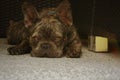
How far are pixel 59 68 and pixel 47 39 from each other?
38 cm

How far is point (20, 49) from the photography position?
2076 millimetres

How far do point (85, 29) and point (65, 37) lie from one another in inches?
20.3

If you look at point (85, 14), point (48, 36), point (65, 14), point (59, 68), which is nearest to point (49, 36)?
point (48, 36)

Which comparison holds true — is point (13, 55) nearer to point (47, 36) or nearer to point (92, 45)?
point (47, 36)

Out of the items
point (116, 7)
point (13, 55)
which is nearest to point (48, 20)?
point (13, 55)

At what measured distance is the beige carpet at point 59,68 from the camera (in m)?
1.43

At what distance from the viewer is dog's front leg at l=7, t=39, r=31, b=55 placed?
2.02 metres

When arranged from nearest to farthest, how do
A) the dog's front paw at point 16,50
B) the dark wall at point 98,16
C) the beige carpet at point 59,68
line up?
1. the beige carpet at point 59,68
2. the dark wall at point 98,16
3. the dog's front paw at point 16,50

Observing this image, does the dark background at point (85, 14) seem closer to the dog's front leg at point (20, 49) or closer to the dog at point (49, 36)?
the dog at point (49, 36)

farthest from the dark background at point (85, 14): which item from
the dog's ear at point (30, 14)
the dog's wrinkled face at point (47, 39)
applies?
the dog's ear at point (30, 14)

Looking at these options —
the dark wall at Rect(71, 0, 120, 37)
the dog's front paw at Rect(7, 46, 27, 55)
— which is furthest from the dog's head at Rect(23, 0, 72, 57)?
the dark wall at Rect(71, 0, 120, 37)

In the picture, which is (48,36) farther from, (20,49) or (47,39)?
(20,49)

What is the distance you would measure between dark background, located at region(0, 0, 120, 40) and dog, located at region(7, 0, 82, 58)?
235 millimetres

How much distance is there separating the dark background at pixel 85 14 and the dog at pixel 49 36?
9.3 inches
